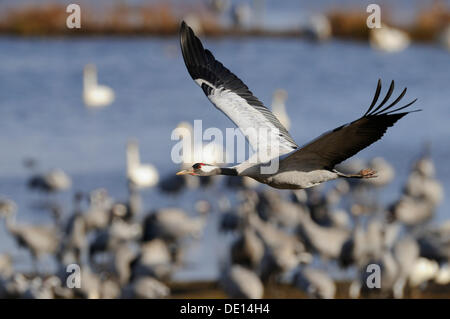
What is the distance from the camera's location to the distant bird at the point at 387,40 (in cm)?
2322

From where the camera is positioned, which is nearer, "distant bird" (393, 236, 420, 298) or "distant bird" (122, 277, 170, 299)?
"distant bird" (122, 277, 170, 299)

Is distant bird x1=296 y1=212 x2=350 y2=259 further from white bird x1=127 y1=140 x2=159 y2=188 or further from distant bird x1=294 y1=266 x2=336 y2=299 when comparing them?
white bird x1=127 y1=140 x2=159 y2=188

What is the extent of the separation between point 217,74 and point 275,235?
11.3 ft

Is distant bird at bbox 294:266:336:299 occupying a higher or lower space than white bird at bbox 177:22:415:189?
lower

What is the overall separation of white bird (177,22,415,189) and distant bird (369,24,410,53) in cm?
1586

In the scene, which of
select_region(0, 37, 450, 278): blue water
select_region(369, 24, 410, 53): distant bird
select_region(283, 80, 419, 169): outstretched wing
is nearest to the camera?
select_region(283, 80, 419, 169): outstretched wing

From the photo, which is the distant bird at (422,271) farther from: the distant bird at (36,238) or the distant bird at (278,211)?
the distant bird at (36,238)

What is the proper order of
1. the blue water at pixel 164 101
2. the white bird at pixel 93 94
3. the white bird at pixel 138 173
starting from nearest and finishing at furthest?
the white bird at pixel 138 173
the blue water at pixel 164 101
the white bird at pixel 93 94

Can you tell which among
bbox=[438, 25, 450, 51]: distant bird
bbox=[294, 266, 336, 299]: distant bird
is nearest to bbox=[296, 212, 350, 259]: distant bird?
bbox=[294, 266, 336, 299]: distant bird

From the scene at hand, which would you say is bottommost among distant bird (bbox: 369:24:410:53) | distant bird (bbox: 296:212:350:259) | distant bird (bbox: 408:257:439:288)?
distant bird (bbox: 408:257:439:288)

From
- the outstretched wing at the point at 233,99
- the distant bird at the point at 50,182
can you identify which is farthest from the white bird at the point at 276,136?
the distant bird at the point at 50,182

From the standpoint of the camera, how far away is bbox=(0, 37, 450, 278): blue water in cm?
1498

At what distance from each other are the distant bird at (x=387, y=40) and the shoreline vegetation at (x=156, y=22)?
0.57 metres

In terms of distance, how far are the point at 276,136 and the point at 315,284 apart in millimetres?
2170
